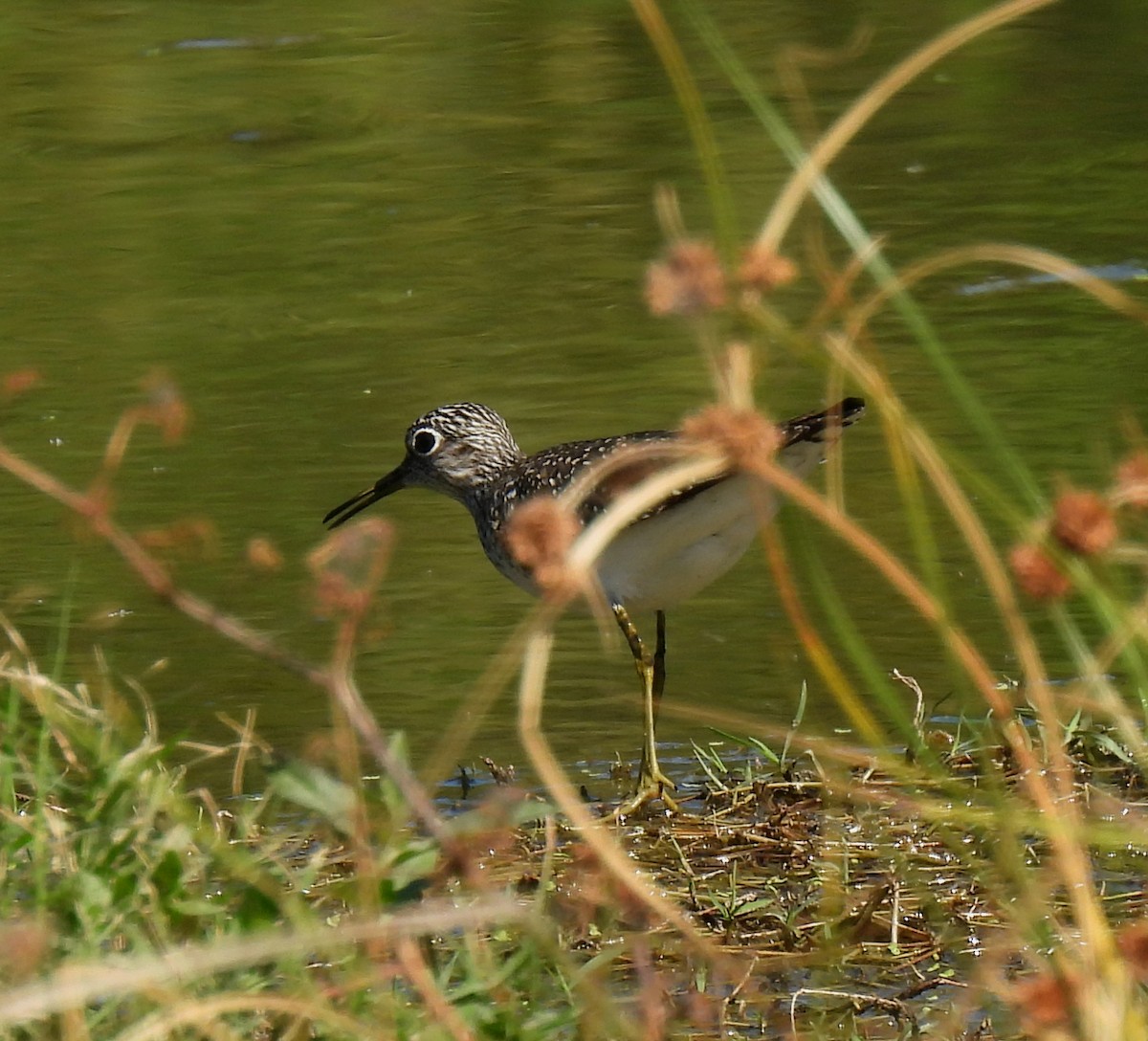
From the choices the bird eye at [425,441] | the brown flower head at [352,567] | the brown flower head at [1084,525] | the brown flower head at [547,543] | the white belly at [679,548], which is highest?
the brown flower head at [547,543]

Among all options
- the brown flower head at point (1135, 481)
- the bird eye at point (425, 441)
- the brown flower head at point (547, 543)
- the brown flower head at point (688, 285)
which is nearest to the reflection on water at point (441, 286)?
the bird eye at point (425, 441)

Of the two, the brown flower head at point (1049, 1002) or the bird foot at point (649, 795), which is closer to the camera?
the brown flower head at point (1049, 1002)

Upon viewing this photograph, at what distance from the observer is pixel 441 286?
32.0ft

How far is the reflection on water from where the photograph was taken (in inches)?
247

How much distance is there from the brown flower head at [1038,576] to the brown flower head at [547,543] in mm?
485

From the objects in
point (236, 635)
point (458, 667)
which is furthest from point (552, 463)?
point (236, 635)

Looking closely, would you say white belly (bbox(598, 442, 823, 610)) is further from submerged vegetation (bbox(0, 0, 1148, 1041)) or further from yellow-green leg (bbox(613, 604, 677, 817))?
submerged vegetation (bbox(0, 0, 1148, 1041))

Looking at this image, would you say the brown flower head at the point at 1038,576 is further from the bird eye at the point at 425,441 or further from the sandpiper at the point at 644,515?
the bird eye at the point at 425,441

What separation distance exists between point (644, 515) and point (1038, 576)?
9.40 ft

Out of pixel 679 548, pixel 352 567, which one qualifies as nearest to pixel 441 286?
pixel 679 548

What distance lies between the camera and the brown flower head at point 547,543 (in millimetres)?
2350

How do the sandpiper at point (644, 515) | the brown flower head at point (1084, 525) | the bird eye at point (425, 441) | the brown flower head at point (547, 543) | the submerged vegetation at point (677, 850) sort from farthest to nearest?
the bird eye at point (425, 441) < the sandpiper at point (644, 515) < the submerged vegetation at point (677, 850) < the brown flower head at point (1084, 525) < the brown flower head at point (547, 543)

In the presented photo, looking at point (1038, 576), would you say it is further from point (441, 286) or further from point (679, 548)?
point (441, 286)

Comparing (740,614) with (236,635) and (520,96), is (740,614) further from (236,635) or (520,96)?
(520,96)
